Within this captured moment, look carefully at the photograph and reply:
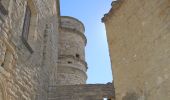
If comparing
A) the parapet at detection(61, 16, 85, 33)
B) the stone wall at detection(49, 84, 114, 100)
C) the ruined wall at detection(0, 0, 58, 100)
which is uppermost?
the parapet at detection(61, 16, 85, 33)

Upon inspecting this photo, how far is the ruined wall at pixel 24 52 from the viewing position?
189 inches

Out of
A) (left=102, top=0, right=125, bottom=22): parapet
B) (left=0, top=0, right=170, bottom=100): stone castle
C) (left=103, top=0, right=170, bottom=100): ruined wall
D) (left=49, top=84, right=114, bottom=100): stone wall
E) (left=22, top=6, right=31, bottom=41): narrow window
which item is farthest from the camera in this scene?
(left=49, top=84, right=114, bottom=100): stone wall

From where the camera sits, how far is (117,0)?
5.74 metres

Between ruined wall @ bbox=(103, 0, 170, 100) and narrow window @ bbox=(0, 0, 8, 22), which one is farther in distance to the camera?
narrow window @ bbox=(0, 0, 8, 22)

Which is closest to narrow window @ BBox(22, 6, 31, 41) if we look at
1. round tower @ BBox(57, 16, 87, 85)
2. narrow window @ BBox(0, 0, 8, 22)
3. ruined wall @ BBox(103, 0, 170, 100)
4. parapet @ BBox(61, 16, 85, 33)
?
narrow window @ BBox(0, 0, 8, 22)

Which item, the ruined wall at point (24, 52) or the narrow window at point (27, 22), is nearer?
the ruined wall at point (24, 52)

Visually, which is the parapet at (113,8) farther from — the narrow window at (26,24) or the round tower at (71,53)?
the round tower at (71,53)

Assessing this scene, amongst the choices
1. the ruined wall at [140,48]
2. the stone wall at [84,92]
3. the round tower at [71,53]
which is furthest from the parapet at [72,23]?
the ruined wall at [140,48]

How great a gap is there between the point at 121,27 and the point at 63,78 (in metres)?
5.45

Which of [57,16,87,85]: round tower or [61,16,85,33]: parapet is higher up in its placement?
[61,16,85,33]: parapet

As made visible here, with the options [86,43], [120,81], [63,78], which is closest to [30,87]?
[120,81]

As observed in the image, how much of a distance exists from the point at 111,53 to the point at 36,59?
224 centimetres

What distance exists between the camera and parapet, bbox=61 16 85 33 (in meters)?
11.9

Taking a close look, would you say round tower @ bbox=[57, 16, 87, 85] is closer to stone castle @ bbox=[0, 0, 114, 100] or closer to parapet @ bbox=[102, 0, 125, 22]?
stone castle @ bbox=[0, 0, 114, 100]
